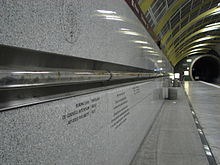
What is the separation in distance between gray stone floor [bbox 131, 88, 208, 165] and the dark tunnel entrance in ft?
132

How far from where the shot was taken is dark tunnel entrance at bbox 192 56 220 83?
131 feet

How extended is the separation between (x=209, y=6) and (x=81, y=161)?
16204 mm

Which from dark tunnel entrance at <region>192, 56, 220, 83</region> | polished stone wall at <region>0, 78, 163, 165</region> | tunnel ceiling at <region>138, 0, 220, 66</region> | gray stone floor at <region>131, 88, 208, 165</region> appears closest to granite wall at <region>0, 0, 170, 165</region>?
polished stone wall at <region>0, 78, 163, 165</region>

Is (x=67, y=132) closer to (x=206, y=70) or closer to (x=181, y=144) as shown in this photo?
(x=181, y=144)

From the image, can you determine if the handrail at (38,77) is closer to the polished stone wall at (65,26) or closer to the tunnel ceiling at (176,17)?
the polished stone wall at (65,26)

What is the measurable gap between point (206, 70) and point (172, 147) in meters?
46.6

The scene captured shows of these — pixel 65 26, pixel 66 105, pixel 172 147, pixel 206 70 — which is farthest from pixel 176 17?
pixel 206 70

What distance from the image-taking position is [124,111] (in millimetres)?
2045

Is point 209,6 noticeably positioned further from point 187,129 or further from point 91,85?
point 91,85

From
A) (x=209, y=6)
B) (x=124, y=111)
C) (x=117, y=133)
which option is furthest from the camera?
(x=209, y=6)

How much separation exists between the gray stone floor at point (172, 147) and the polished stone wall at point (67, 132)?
0.81 metres

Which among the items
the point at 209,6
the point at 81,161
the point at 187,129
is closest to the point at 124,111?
the point at 81,161

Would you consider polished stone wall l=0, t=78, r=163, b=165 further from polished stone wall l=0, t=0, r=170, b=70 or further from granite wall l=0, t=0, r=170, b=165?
polished stone wall l=0, t=0, r=170, b=70

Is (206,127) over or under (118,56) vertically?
under
